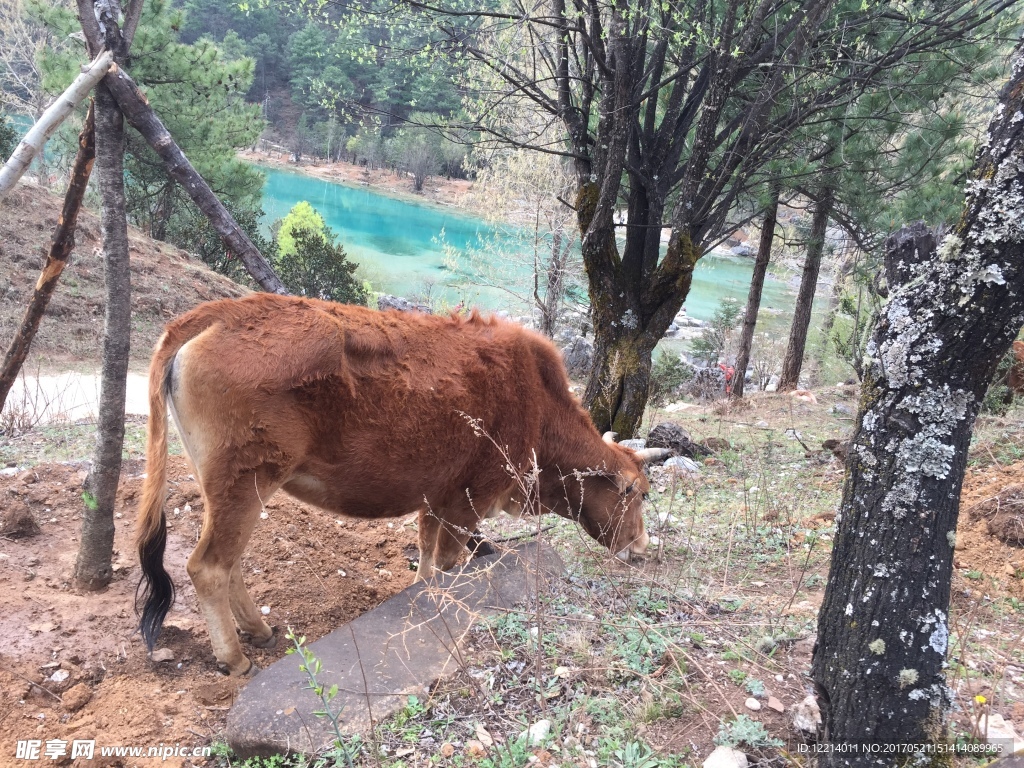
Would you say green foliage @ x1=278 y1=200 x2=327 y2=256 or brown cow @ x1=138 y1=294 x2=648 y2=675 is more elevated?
green foliage @ x1=278 y1=200 x2=327 y2=256

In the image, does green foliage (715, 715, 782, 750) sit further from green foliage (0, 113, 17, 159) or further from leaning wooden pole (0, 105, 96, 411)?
green foliage (0, 113, 17, 159)

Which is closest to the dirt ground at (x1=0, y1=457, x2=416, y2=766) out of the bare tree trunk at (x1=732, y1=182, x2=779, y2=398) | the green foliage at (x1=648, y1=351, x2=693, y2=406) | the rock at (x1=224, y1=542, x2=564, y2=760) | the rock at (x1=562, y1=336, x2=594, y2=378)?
the rock at (x1=224, y1=542, x2=564, y2=760)

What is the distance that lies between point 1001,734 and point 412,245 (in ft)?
143

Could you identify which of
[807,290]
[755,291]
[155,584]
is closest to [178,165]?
[155,584]

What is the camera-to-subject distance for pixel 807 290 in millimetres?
12898

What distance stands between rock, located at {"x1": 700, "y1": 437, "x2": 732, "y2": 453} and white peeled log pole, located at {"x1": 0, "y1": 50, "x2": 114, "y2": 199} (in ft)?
22.7

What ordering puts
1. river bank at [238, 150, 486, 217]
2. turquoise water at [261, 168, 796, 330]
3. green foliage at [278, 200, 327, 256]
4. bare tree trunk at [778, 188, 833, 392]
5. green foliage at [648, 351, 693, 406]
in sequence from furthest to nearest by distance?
1. river bank at [238, 150, 486, 217]
2. turquoise water at [261, 168, 796, 330]
3. green foliage at [278, 200, 327, 256]
4. green foliage at [648, 351, 693, 406]
5. bare tree trunk at [778, 188, 833, 392]

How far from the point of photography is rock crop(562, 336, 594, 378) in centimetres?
1983

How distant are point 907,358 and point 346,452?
2.93 meters

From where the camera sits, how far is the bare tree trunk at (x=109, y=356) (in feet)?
12.6

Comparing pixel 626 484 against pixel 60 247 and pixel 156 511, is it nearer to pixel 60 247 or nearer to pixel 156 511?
pixel 156 511

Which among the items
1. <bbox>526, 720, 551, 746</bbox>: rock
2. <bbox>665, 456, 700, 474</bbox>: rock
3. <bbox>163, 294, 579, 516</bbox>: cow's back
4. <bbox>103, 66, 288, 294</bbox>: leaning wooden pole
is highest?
<bbox>103, 66, 288, 294</bbox>: leaning wooden pole

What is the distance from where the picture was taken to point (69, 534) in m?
4.84

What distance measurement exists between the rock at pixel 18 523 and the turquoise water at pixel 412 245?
21728mm
